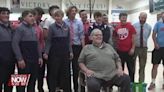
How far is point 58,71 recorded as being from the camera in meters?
4.68

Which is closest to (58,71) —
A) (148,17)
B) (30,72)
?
(30,72)

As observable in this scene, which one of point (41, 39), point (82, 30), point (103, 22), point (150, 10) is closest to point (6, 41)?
point (41, 39)

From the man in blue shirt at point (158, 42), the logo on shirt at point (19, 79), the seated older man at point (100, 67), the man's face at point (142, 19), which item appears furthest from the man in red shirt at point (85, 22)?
the logo on shirt at point (19, 79)

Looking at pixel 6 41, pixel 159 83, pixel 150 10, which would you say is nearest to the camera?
pixel 6 41

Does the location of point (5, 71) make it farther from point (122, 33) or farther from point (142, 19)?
point (142, 19)

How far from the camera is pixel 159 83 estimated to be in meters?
6.34

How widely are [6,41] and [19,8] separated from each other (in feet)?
44.4

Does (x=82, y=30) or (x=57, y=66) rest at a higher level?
(x=82, y=30)

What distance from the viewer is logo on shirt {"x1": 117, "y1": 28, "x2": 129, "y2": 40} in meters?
5.45

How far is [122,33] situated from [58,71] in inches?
56.2

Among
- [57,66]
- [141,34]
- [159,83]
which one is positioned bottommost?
[159,83]

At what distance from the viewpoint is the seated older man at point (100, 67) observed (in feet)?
13.4

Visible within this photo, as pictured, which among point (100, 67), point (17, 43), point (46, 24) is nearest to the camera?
point (17, 43)

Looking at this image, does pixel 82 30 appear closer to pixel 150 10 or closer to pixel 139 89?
pixel 139 89
